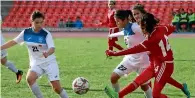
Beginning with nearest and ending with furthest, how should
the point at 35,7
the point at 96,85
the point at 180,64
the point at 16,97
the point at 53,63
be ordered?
1. the point at 53,63
2. the point at 16,97
3. the point at 96,85
4. the point at 180,64
5. the point at 35,7

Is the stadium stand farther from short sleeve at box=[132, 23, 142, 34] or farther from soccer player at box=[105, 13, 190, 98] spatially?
soccer player at box=[105, 13, 190, 98]

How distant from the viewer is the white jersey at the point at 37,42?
7.66 meters

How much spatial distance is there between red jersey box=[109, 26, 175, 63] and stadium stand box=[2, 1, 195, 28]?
23131 millimetres

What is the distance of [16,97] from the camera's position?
866 centimetres

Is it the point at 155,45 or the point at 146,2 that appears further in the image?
the point at 146,2

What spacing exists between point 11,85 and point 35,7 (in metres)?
24.2

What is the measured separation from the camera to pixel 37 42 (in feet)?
25.2

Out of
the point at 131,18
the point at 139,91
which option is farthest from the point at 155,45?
the point at 139,91

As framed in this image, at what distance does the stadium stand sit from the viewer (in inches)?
1204

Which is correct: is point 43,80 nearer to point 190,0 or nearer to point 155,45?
point 155,45

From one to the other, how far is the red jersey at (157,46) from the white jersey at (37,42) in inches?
48.5

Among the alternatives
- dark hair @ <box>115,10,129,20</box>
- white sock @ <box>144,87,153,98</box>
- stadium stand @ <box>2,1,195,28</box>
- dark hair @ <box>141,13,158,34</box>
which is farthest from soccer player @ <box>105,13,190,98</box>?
stadium stand @ <box>2,1,195,28</box>

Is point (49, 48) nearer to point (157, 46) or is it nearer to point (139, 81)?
point (139, 81)

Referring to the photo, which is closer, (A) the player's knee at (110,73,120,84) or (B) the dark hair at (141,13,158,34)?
(B) the dark hair at (141,13,158,34)
